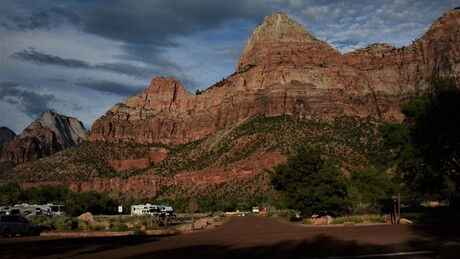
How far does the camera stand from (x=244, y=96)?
525ft

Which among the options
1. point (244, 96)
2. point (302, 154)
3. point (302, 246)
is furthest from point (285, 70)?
point (302, 246)

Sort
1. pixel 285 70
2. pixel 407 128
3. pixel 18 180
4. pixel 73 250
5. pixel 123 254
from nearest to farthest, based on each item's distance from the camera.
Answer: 1. pixel 123 254
2. pixel 73 250
3. pixel 407 128
4. pixel 18 180
5. pixel 285 70

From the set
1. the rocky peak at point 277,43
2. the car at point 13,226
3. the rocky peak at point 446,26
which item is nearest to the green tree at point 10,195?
the car at point 13,226

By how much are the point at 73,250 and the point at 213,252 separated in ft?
22.0

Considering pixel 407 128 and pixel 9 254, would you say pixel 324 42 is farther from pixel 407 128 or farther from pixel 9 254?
pixel 9 254

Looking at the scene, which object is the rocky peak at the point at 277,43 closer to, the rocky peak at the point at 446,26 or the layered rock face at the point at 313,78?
the layered rock face at the point at 313,78

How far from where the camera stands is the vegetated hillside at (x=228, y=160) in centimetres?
10950

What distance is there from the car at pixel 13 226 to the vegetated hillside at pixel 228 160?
70.3 m

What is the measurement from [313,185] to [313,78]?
343 feet

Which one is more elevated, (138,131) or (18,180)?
(138,131)

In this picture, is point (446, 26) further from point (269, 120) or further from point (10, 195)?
point (10, 195)

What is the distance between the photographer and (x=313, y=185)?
49781mm

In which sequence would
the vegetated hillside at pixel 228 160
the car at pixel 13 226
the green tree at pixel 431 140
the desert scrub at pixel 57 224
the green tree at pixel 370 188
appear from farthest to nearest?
the vegetated hillside at pixel 228 160
the green tree at pixel 370 188
the desert scrub at pixel 57 224
the green tree at pixel 431 140
the car at pixel 13 226

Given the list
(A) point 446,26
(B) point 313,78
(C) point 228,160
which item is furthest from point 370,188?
(A) point 446,26
